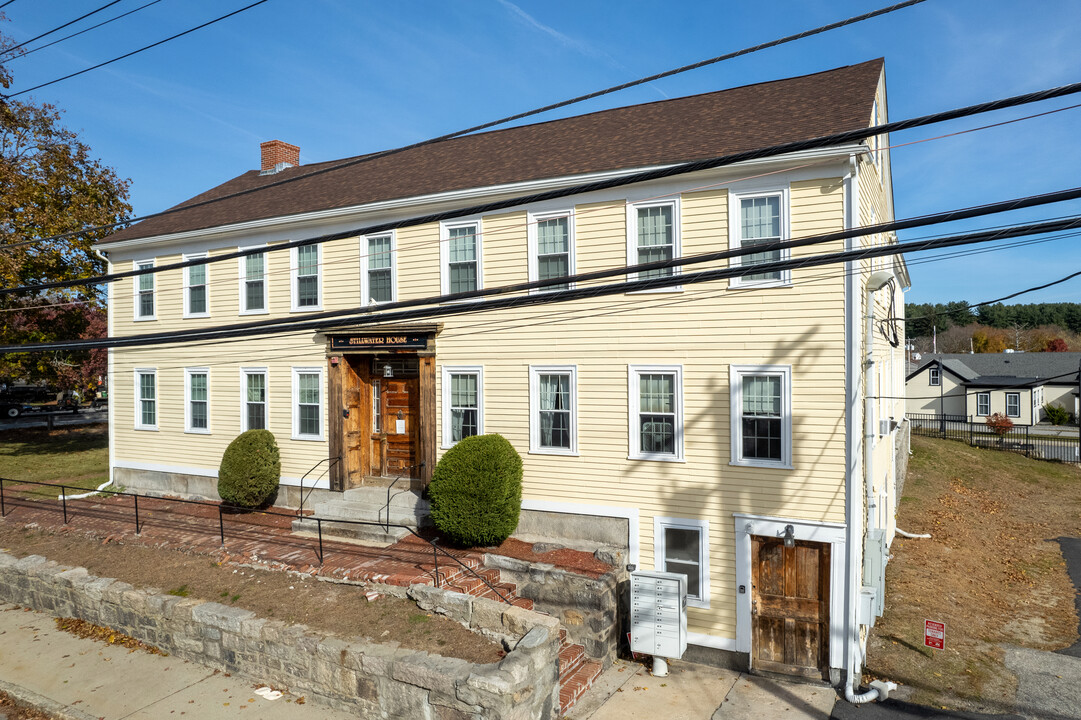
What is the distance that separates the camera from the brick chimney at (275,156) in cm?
2122

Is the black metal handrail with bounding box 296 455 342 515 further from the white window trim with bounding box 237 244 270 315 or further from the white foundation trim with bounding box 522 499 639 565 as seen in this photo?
the white foundation trim with bounding box 522 499 639 565

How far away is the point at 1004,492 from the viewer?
24.6 metres

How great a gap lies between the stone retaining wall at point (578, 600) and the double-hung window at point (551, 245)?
5.31 m

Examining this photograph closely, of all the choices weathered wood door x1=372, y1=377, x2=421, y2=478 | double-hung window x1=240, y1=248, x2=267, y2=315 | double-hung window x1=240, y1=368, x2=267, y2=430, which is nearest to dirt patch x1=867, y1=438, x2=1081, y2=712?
weathered wood door x1=372, y1=377, x2=421, y2=478

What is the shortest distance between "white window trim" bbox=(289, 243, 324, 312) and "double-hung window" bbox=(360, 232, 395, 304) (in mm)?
1222

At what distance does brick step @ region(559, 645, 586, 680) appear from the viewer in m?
9.81

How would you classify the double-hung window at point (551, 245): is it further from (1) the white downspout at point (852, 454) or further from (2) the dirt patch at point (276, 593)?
(2) the dirt patch at point (276, 593)

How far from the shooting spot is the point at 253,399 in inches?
641

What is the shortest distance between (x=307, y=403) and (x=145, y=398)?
597 centimetres

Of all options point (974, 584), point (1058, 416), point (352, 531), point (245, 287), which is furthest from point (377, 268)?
point (1058, 416)

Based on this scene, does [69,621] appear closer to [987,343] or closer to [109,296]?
[109,296]

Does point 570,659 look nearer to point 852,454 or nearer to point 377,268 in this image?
point 852,454

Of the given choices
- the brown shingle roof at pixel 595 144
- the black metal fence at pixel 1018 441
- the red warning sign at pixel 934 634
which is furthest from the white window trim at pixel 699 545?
the black metal fence at pixel 1018 441

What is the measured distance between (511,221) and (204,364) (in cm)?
942
